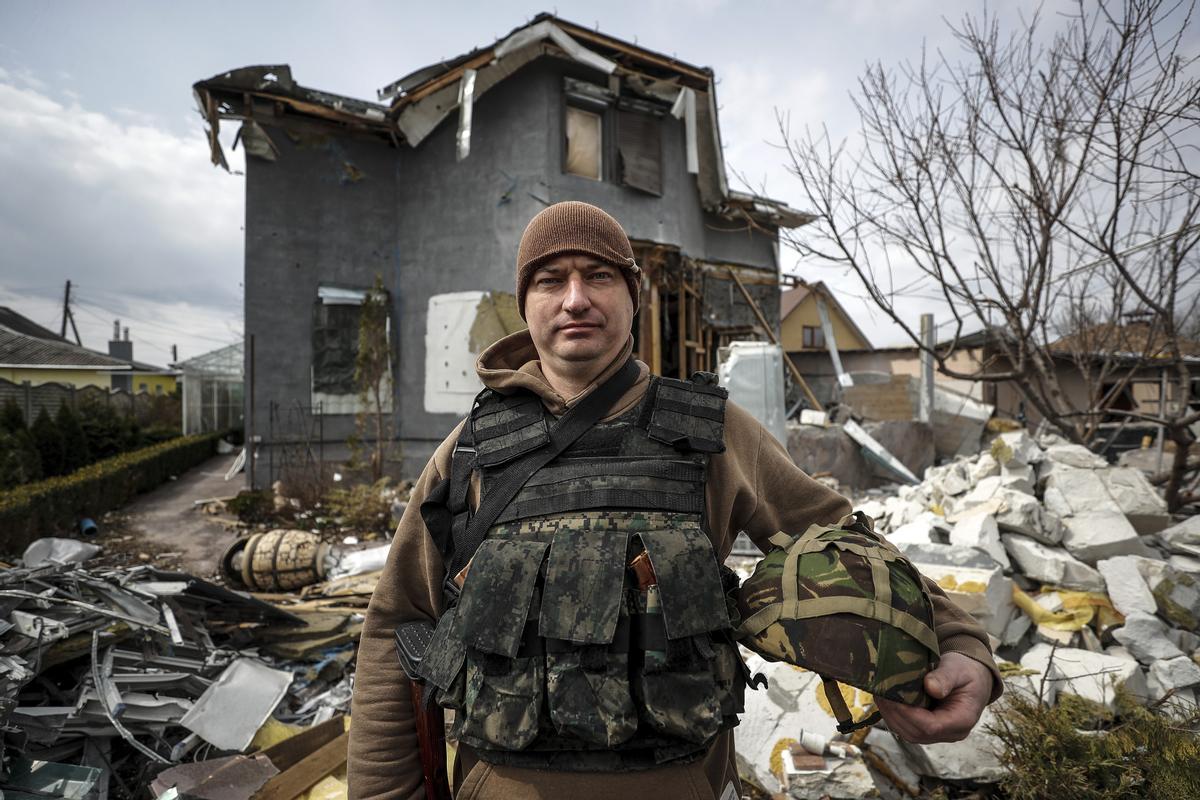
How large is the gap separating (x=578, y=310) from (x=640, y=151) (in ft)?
29.7

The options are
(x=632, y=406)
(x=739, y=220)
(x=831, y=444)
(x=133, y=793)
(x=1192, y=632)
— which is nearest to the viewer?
(x=632, y=406)

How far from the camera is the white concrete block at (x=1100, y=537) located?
138 inches

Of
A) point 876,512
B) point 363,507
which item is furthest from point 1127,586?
point 363,507

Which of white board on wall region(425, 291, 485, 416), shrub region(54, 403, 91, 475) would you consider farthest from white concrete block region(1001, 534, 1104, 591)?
shrub region(54, 403, 91, 475)

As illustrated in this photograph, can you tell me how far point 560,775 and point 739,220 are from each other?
11.8m

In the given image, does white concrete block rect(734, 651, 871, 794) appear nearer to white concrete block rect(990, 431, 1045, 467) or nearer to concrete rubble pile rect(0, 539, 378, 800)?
concrete rubble pile rect(0, 539, 378, 800)

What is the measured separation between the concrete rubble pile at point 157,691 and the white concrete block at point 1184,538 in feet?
16.6

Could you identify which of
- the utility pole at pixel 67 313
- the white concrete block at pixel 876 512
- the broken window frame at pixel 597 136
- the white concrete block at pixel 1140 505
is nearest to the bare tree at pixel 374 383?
the broken window frame at pixel 597 136

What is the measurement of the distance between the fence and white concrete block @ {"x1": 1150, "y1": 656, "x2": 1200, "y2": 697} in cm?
1517

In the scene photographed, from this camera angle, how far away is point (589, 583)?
1.25m

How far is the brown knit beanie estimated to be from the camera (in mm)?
1461

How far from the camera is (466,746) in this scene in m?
1.40

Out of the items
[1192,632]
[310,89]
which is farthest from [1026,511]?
[310,89]

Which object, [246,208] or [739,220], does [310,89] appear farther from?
[739,220]
